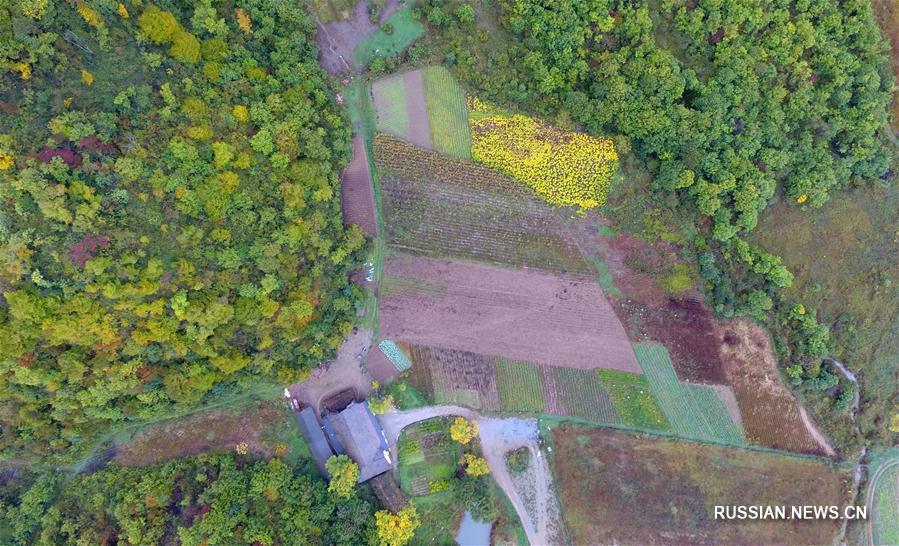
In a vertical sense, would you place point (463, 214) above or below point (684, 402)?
above

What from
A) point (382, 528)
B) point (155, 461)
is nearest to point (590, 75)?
point (382, 528)

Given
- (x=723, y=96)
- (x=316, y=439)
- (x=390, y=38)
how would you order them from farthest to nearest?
(x=390, y=38) < (x=723, y=96) < (x=316, y=439)

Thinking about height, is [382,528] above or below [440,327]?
below

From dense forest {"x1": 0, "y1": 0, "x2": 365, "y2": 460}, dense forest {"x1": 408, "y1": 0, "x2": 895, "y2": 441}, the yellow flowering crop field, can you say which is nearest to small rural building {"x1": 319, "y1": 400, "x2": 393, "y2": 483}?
dense forest {"x1": 0, "y1": 0, "x2": 365, "y2": 460}

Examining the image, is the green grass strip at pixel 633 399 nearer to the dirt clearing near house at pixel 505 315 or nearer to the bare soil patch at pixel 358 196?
the dirt clearing near house at pixel 505 315

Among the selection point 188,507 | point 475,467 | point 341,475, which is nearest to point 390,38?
point 341,475

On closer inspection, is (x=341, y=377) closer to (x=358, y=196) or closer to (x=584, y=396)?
(x=358, y=196)

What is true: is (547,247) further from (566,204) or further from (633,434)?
(633,434)
